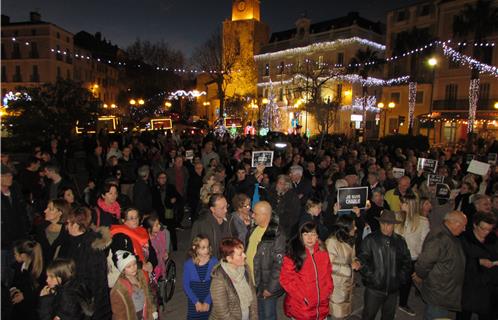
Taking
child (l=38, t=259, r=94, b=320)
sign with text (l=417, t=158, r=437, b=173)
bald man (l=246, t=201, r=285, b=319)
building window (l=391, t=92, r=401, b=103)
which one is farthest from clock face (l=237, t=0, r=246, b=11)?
child (l=38, t=259, r=94, b=320)

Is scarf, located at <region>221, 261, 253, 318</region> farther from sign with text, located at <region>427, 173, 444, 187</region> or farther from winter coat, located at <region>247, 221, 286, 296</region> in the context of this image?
sign with text, located at <region>427, 173, 444, 187</region>

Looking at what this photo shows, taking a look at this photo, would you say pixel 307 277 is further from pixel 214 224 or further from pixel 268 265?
pixel 214 224

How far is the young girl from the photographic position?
13.0 feet

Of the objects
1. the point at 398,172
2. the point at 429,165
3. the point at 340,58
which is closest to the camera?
the point at 398,172

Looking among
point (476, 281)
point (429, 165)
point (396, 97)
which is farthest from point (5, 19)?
point (476, 281)

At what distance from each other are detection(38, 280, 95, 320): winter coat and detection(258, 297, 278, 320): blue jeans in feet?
6.33

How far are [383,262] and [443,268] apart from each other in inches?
27.5

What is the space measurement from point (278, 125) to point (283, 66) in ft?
28.3

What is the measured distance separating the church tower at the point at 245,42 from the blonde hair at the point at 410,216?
4850 cm

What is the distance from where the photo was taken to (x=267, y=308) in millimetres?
4398

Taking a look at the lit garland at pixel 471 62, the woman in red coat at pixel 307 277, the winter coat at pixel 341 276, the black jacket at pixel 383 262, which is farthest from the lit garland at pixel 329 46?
the woman in red coat at pixel 307 277

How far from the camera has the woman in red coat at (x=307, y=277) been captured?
3.97 m

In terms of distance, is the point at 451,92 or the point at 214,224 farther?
the point at 451,92

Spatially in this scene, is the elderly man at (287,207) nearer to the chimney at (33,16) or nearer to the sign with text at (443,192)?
the sign with text at (443,192)
